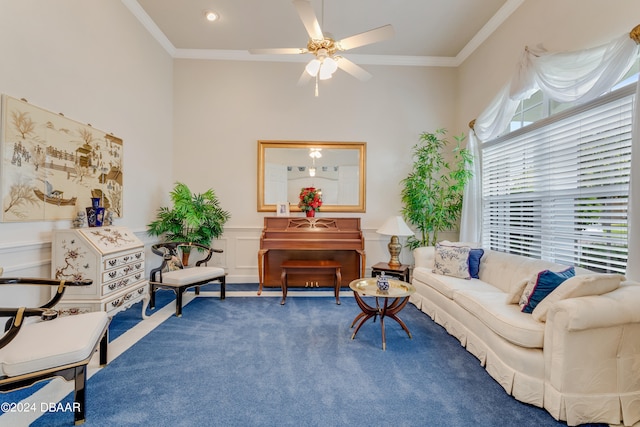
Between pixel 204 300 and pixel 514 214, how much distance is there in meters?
3.97

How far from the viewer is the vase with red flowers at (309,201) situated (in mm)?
4293

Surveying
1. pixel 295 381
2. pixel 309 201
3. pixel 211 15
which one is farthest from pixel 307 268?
pixel 211 15

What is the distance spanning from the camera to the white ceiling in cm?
333

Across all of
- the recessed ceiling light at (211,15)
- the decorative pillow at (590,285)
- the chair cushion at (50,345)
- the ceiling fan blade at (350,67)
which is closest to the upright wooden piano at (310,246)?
the ceiling fan blade at (350,67)

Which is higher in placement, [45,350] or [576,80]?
[576,80]

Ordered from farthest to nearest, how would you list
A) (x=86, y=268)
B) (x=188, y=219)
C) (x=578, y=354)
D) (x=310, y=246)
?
(x=310, y=246)
(x=188, y=219)
(x=86, y=268)
(x=578, y=354)

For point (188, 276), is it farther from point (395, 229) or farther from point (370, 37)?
point (370, 37)

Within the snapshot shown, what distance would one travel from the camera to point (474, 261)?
3.22 meters

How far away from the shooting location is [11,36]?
2055 millimetres

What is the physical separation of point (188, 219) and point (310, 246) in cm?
168

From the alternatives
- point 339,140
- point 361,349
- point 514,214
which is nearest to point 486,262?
point 514,214

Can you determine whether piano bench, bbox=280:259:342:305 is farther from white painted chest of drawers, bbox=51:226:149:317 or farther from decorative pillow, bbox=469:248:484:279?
white painted chest of drawers, bbox=51:226:149:317

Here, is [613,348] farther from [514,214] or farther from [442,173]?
[442,173]

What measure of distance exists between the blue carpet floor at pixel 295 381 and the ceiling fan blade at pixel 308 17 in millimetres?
2672
